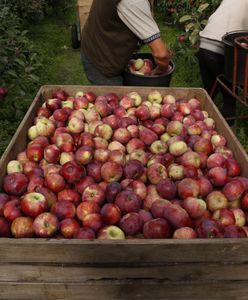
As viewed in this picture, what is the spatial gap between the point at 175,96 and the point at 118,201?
4.96ft

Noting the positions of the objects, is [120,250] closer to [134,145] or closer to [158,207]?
[158,207]

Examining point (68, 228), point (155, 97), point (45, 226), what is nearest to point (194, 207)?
point (68, 228)

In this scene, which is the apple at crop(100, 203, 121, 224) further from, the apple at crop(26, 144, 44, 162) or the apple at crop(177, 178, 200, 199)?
the apple at crop(26, 144, 44, 162)

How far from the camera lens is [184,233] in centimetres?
167

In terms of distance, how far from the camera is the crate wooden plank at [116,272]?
1.54 metres

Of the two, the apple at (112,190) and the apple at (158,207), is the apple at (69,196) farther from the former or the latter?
the apple at (158,207)

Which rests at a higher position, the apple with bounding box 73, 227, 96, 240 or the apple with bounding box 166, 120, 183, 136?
the apple with bounding box 73, 227, 96, 240

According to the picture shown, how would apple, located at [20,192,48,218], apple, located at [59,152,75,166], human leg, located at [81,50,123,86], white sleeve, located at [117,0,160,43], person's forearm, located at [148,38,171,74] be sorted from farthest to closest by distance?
human leg, located at [81,50,123,86] → person's forearm, located at [148,38,171,74] → white sleeve, located at [117,0,160,43] → apple, located at [59,152,75,166] → apple, located at [20,192,48,218]

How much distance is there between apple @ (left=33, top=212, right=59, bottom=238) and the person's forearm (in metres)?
1.93

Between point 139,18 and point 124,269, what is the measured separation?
210 centimetres

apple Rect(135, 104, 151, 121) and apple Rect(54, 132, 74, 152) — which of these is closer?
apple Rect(54, 132, 74, 152)

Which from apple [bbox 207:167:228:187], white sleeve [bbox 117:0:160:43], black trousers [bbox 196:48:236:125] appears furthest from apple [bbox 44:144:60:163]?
black trousers [bbox 196:48:236:125]

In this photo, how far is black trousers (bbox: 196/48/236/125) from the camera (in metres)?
3.98

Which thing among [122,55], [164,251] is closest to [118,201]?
[164,251]
